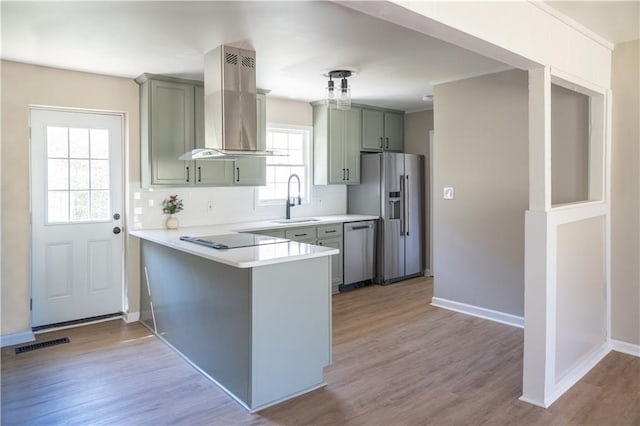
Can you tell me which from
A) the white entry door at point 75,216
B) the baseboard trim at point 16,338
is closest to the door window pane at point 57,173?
the white entry door at point 75,216

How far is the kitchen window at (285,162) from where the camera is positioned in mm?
5379

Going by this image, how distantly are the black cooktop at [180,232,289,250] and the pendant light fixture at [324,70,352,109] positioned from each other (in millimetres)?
1436

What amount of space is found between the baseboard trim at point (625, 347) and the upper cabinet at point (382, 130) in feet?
11.7

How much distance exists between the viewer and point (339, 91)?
407 cm

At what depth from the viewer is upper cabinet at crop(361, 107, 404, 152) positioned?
19.6 ft

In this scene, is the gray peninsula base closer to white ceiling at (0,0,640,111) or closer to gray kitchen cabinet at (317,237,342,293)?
white ceiling at (0,0,640,111)

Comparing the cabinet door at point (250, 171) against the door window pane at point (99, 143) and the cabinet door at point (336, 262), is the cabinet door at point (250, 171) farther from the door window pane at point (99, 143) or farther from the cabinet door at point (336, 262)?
the door window pane at point (99, 143)

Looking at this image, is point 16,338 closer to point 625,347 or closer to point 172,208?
point 172,208

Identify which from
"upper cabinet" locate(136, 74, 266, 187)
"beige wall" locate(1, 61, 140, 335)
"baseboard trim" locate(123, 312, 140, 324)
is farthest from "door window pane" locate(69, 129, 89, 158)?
"baseboard trim" locate(123, 312, 140, 324)

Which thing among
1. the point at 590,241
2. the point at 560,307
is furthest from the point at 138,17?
the point at 590,241

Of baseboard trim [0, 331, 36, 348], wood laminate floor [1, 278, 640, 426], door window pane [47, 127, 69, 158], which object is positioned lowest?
wood laminate floor [1, 278, 640, 426]

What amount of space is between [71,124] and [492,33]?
3.62m

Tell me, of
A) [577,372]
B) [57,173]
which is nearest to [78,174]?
[57,173]

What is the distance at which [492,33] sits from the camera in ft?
7.45
